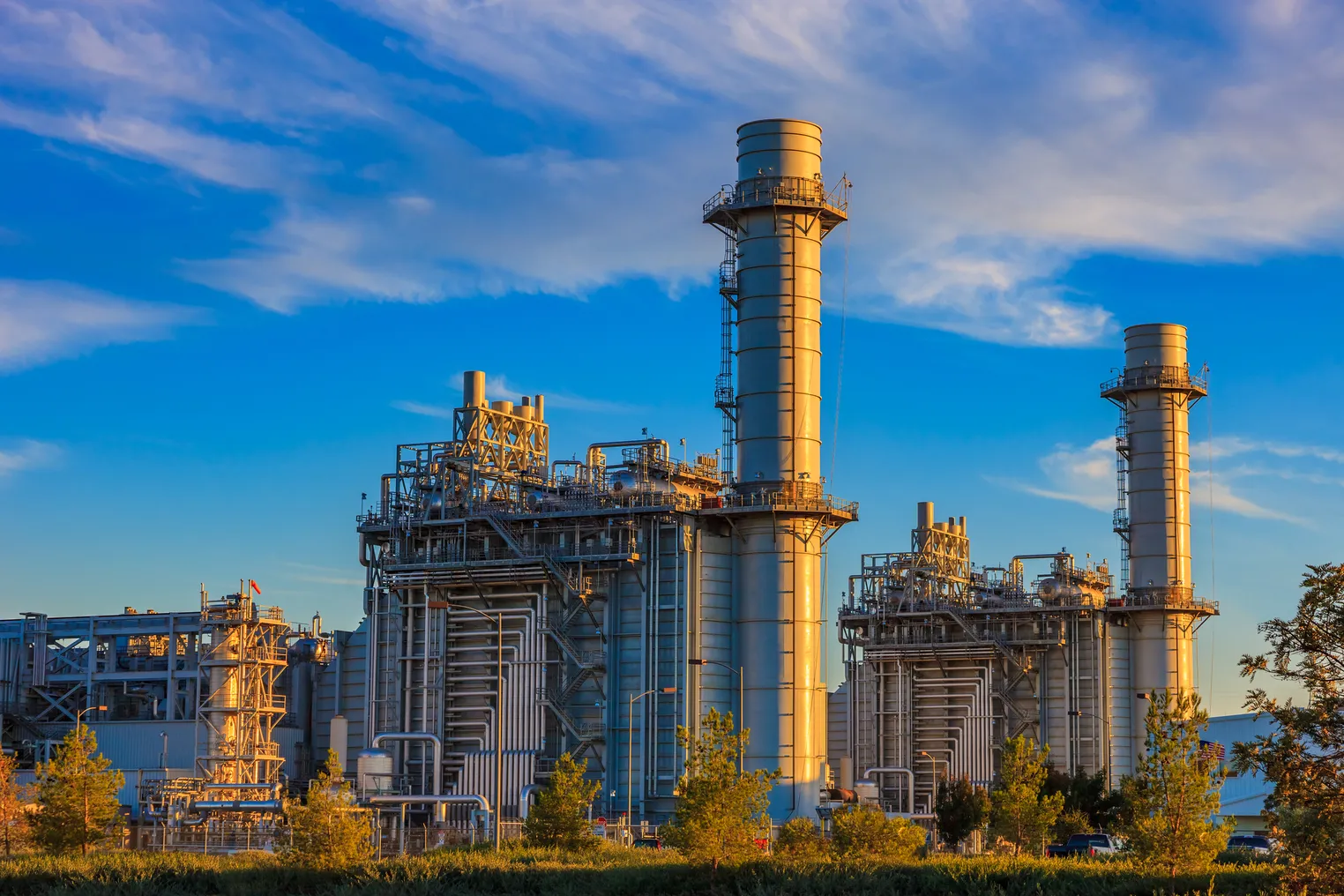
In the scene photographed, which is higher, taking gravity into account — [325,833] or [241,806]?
[325,833]

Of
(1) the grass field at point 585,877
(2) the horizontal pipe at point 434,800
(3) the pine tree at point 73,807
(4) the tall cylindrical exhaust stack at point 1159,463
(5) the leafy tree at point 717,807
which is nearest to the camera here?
(1) the grass field at point 585,877

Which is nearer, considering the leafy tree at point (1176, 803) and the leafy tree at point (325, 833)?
the leafy tree at point (1176, 803)

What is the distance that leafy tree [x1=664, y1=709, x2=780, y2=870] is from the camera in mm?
47688

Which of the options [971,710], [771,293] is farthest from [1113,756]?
[771,293]

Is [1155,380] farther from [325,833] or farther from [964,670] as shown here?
[325,833]

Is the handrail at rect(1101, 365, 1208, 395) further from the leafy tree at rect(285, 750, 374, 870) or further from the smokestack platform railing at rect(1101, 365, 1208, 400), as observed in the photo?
the leafy tree at rect(285, 750, 374, 870)

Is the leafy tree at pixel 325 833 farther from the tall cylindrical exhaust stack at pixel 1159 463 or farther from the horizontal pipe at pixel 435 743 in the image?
the tall cylindrical exhaust stack at pixel 1159 463

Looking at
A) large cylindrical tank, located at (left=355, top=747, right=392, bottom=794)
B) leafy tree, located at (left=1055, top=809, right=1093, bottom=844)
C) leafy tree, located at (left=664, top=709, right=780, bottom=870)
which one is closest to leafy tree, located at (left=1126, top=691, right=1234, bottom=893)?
leafy tree, located at (left=664, top=709, right=780, bottom=870)

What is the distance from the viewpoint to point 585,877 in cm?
4378

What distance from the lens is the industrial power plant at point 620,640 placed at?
78.2 metres

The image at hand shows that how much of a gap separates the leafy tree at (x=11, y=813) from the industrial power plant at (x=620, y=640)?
5.36 m

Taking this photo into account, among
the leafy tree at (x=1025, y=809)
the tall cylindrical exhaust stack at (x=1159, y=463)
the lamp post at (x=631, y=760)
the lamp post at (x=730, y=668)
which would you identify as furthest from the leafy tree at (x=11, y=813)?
the tall cylindrical exhaust stack at (x=1159, y=463)

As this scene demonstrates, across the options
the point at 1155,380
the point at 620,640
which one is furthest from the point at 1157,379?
the point at 620,640

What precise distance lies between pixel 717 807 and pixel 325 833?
436 inches
